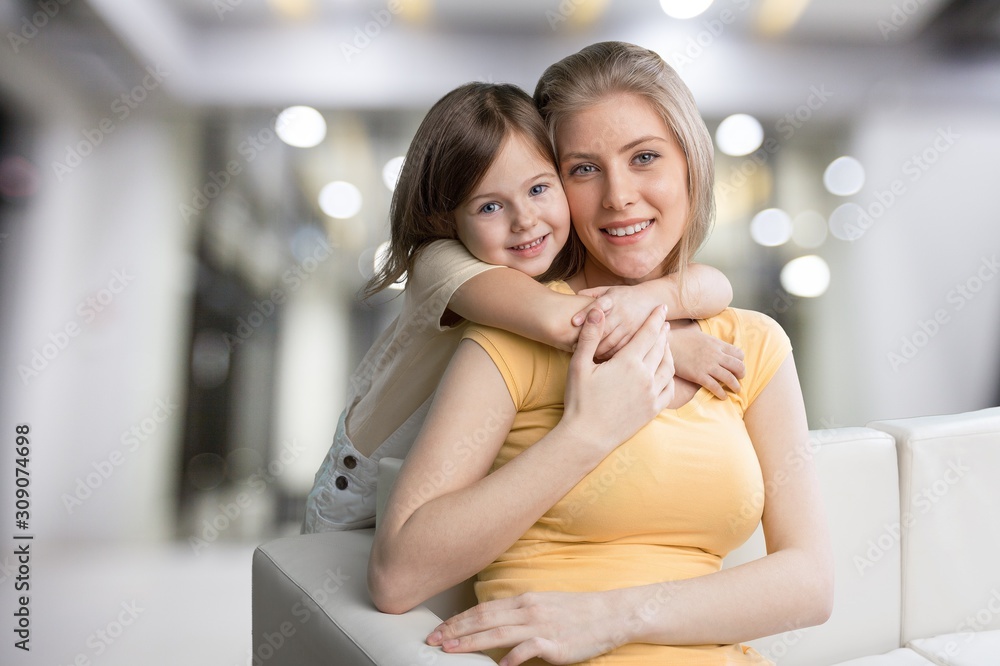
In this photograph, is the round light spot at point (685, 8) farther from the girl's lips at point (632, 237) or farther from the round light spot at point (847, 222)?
the girl's lips at point (632, 237)

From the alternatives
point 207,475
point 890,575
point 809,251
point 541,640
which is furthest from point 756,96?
point 541,640

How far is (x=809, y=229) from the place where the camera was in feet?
12.3

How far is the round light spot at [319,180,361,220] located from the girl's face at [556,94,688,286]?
2251mm

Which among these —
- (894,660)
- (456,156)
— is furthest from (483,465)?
(894,660)

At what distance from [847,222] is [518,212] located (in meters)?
2.98

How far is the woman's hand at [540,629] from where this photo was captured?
99 cm

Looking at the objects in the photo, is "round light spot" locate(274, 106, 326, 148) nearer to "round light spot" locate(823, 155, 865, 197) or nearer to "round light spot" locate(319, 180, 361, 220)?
"round light spot" locate(319, 180, 361, 220)

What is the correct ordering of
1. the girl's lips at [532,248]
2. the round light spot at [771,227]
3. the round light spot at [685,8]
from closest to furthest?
the girl's lips at [532,248] < the round light spot at [685,8] < the round light spot at [771,227]

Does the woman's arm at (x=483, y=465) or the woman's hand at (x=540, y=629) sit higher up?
the woman's arm at (x=483, y=465)

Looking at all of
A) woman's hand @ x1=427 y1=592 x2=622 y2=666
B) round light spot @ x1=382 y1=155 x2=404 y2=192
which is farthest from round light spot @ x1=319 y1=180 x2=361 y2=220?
woman's hand @ x1=427 y1=592 x2=622 y2=666


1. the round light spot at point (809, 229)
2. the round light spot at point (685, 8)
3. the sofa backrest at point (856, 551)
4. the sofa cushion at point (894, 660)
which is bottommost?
the sofa cushion at point (894, 660)

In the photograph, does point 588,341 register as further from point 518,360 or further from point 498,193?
point 498,193

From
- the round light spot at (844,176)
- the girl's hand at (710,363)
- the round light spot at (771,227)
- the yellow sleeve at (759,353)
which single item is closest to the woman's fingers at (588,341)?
the girl's hand at (710,363)

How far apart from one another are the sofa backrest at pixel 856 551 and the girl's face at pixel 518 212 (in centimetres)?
64
